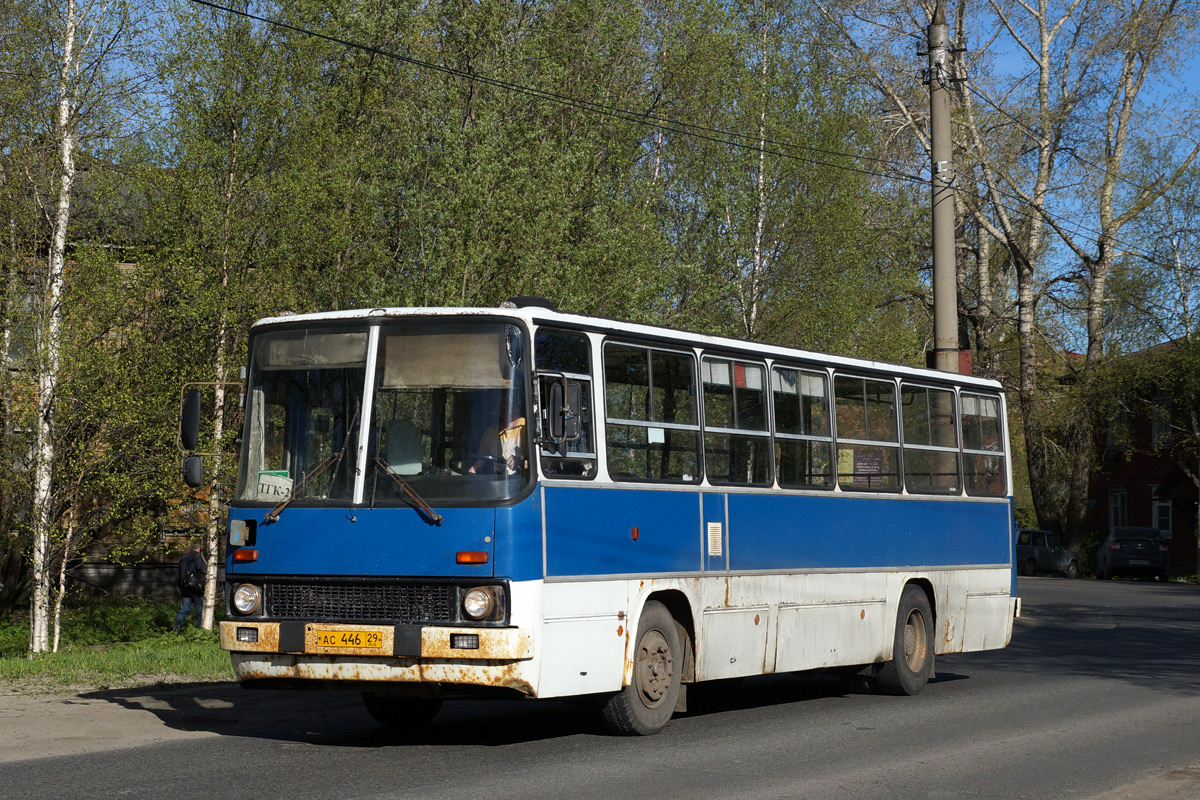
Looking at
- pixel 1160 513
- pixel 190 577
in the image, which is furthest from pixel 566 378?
pixel 1160 513

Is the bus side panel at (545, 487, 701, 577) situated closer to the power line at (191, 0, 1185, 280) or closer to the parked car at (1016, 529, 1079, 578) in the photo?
the power line at (191, 0, 1185, 280)

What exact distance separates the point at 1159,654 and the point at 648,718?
10.7 metres

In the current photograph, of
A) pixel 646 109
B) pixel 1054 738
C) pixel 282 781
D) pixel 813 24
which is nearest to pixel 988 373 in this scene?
pixel 813 24

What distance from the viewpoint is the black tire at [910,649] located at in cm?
1439

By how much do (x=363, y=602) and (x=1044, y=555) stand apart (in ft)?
138

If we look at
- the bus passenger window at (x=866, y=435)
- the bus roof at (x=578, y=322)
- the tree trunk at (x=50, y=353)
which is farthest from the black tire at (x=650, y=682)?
the tree trunk at (x=50, y=353)

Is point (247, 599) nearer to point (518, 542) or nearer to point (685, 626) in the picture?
point (518, 542)

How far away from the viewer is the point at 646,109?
30359 mm

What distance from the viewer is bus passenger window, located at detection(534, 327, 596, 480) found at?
10.0 meters

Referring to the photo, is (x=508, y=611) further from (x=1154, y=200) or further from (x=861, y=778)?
(x=1154, y=200)

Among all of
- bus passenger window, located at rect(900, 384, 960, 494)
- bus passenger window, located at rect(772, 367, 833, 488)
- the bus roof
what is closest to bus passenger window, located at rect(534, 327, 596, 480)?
the bus roof

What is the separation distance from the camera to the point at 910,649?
14727mm

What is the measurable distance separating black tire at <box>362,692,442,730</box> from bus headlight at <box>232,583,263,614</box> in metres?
1.46

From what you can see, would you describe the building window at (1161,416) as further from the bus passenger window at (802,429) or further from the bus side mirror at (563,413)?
the bus side mirror at (563,413)
